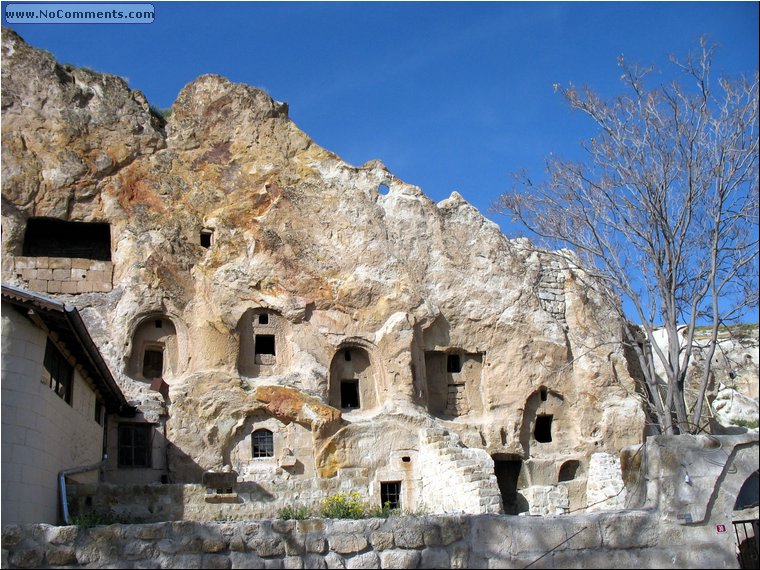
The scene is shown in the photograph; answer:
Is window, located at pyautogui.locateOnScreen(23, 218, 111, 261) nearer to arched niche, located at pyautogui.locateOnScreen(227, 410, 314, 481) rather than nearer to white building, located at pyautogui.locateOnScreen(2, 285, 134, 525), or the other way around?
arched niche, located at pyautogui.locateOnScreen(227, 410, 314, 481)

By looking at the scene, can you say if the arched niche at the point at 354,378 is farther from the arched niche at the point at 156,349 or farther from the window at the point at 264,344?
the arched niche at the point at 156,349

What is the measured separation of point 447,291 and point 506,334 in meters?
2.54

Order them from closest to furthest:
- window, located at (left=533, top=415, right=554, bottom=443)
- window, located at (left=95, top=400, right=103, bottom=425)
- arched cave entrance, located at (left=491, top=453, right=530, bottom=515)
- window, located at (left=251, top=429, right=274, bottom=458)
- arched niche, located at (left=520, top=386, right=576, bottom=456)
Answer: window, located at (left=95, top=400, right=103, bottom=425)
window, located at (left=251, top=429, right=274, bottom=458)
arched cave entrance, located at (left=491, top=453, right=530, bottom=515)
arched niche, located at (left=520, top=386, right=576, bottom=456)
window, located at (left=533, top=415, right=554, bottom=443)

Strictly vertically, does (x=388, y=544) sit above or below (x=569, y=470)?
below

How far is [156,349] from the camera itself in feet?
82.8

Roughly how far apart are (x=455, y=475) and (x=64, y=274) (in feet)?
45.8

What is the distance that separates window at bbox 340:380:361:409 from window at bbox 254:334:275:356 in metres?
2.67

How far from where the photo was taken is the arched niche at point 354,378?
26125 mm

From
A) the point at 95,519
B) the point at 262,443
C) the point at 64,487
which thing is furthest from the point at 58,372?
the point at 262,443

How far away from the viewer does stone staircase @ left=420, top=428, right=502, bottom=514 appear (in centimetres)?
1958

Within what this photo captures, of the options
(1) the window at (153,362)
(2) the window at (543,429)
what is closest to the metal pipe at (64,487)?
(1) the window at (153,362)

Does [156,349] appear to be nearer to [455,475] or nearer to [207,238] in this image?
[207,238]

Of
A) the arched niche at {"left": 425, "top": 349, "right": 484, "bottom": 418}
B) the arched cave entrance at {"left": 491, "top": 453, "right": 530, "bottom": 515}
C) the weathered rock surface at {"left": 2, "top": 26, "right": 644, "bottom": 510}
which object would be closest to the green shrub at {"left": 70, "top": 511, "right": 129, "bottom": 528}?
the weathered rock surface at {"left": 2, "top": 26, "right": 644, "bottom": 510}

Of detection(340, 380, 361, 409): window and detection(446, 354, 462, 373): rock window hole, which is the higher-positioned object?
detection(446, 354, 462, 373): rock window hole
